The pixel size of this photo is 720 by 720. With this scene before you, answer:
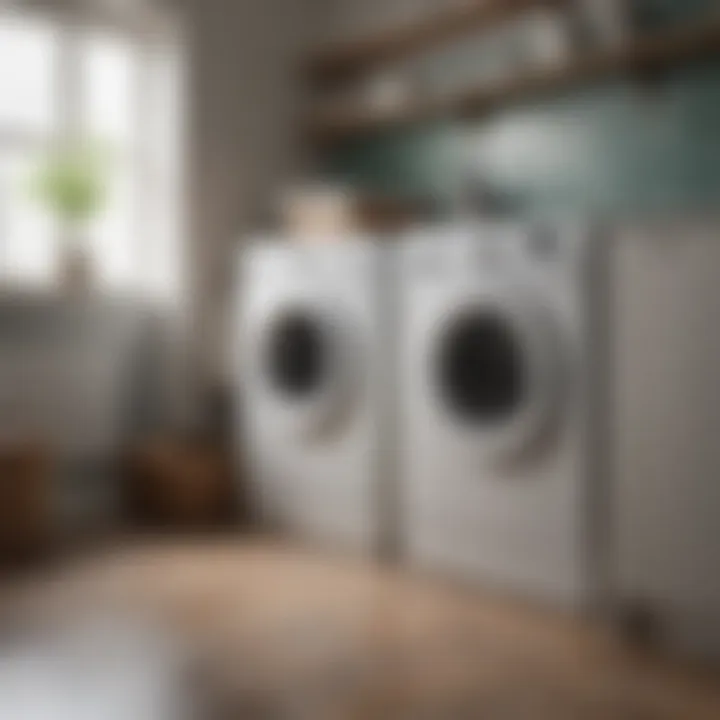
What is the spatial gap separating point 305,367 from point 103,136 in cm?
127

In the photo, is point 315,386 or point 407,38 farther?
point 407,38

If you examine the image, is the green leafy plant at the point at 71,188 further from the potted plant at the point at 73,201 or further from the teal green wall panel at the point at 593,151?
the teal green wall panel at the point at 593,151

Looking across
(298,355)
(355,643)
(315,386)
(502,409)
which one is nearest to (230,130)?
(298,355)

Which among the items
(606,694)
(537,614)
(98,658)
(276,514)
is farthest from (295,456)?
(606,694)

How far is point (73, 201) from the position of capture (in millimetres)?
3490

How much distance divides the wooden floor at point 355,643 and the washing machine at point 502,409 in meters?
0.14

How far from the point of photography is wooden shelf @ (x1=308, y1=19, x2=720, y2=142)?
2.78 meters

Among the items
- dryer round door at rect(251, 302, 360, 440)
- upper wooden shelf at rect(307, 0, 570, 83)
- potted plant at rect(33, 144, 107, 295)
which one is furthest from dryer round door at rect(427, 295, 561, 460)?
potted plant at rect(33, 144, 107, 295)

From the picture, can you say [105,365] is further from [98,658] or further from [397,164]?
[98,658]

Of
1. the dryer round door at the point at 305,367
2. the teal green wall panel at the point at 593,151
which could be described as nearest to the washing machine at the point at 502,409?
the dryer round door at the point at 305,367

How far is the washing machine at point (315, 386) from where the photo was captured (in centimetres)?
304

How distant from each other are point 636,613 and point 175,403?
2045mm

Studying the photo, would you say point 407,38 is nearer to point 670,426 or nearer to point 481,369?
point 481,369

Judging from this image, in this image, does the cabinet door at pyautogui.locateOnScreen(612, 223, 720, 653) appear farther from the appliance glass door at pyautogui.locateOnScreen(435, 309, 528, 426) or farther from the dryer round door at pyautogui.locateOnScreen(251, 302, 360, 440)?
the dryer round door at pyautogui.locateOnScreen(251, 302, 360, 440)
